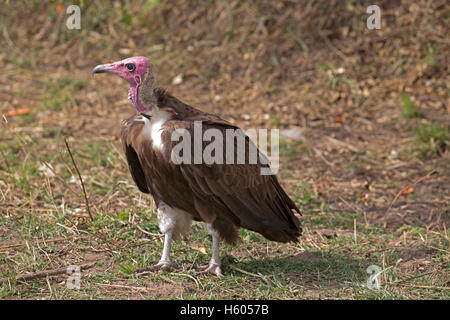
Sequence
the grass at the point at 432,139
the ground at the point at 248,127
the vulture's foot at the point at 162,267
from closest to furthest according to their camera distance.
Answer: the vulture's foot at the point at 162,267 < the ground at the point at 248,127 < the grass at the point at 432,139

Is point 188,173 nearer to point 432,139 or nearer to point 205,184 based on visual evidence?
point 205,184

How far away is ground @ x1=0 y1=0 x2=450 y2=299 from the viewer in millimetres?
3953

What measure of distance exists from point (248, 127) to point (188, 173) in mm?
3310

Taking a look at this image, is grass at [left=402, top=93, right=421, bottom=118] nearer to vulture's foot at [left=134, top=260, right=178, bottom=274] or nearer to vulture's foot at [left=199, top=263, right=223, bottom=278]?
vulture's foot at [left=199, top=263, right=223, bottom=278]

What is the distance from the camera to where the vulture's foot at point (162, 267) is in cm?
385

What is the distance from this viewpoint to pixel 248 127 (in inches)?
269

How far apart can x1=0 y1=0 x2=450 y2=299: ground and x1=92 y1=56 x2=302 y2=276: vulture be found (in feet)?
0.95

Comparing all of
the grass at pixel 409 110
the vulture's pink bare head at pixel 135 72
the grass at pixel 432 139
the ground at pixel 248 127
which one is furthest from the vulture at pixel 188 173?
the grass at pixel 409 110

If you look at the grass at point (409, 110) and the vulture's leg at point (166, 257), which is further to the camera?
the grass at point (409, 110)

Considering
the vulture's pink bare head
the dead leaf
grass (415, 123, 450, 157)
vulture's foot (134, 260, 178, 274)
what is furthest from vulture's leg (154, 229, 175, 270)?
the dead leaf

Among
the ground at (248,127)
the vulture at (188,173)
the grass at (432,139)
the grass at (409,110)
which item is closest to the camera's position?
the vulture at (188,173)

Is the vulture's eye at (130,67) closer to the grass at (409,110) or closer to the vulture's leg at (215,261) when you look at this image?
the vulture's leg at (215,261)

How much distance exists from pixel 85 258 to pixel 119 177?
1.45m

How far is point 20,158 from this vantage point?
5.84 meters
